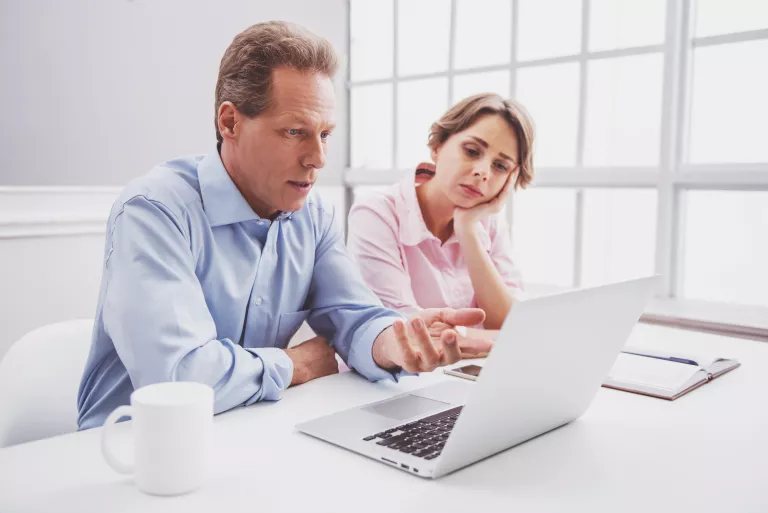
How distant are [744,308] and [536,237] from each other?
0.90 metres

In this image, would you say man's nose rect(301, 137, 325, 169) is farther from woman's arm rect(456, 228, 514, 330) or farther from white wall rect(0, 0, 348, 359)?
white wall rect(0, 0, 348, 359)

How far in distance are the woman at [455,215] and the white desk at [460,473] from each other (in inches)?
32.1

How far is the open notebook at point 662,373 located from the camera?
46.5 inches

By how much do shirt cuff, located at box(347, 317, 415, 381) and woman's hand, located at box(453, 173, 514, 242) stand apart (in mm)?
653

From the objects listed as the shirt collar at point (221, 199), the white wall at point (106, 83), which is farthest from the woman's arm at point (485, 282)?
the shirt collar at point (221, 199)

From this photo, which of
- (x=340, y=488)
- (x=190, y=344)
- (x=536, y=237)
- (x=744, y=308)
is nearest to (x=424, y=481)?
(x=340, y=488)

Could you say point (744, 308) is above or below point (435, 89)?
below

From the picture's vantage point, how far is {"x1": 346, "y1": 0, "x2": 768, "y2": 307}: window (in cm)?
231

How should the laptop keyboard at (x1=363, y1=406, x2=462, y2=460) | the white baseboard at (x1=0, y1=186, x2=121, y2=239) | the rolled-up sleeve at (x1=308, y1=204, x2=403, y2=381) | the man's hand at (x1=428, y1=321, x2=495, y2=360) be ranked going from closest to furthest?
1. the laptop keyboard at (x1=363, y1=406, x2=462, y2=460)
2. the man's hand at (x1=428, y1=321, x2=495, y2=360)
3. the rolled-up sleeve at (x1=308, y1=204, x2=403, y2=381)
4. the white baseboard at (x1=0, y1=186, x2=121, y2=239)

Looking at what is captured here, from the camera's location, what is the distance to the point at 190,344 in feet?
3.42

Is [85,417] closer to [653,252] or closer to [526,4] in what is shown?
[653,252]

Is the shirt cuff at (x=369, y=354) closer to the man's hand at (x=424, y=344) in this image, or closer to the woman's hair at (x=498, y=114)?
the man's hand at (x=424, y=344)

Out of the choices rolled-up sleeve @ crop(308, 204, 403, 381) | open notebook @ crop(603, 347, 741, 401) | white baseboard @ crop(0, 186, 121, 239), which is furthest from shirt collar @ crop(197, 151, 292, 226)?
white baseboard @ crop(0, 186, 121, 239)

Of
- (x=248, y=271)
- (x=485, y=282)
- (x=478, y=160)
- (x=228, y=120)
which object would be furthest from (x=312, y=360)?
(x=478, y=160)
